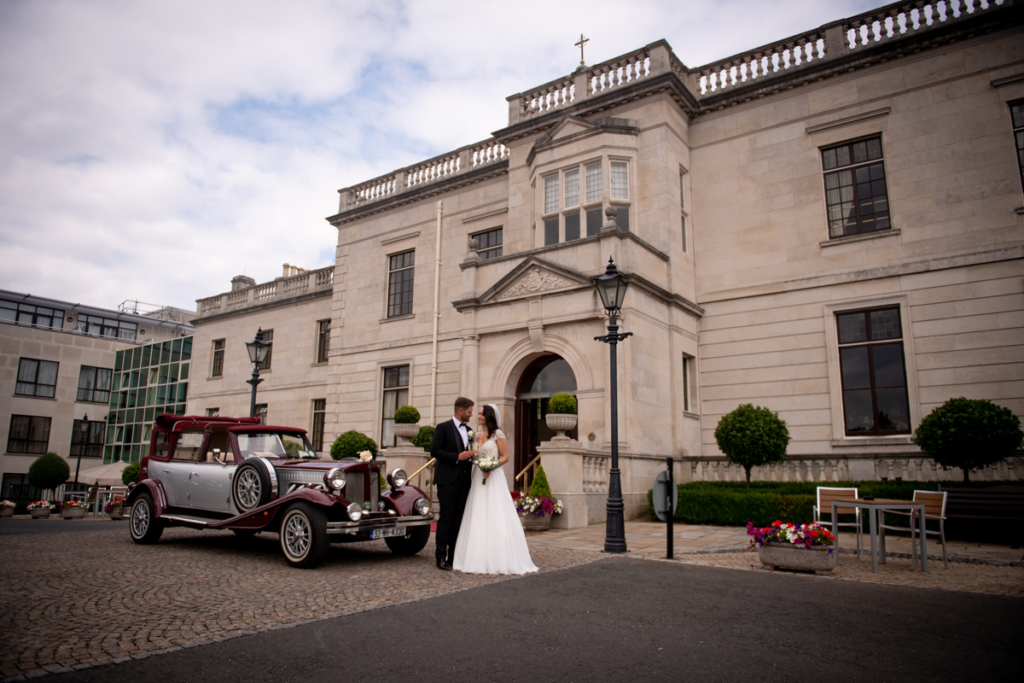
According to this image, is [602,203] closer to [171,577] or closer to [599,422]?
[599,422]

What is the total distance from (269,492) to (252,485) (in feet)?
1.26

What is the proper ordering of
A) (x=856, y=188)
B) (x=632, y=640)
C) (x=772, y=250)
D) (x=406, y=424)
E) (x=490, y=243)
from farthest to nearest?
(x=490, y=243) < (x=406, y=424) < (x=772, y=250) < (x=856, y=188) < (x=632, y=640)

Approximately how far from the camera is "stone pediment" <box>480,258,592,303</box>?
1478 centimetres

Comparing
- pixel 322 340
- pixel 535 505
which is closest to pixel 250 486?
pixel 535 505

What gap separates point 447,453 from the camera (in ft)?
25.1

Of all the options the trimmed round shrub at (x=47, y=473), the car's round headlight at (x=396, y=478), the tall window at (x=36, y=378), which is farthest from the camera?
the tall window at (x=36, y=378)

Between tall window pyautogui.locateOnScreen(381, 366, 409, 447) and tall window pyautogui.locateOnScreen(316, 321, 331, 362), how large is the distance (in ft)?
19.1

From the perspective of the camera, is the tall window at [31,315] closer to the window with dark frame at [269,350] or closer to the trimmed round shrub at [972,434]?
the window with dark frame at [269,350]

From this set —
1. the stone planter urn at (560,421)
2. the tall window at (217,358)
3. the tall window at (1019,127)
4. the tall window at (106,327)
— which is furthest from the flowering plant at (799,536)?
the tall window at (106,327)

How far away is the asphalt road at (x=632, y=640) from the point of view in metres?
3.78

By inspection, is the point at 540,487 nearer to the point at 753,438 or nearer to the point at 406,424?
the point at 753,438

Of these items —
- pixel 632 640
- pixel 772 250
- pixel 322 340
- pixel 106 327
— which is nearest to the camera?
pixel 632 640

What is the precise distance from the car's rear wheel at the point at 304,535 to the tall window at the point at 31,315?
41426 mm

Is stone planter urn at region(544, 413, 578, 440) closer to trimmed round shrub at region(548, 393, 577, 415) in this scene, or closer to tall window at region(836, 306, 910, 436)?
trimmed round shrub at region(548, 393, 577, 415)
